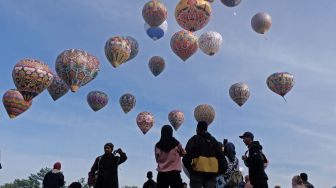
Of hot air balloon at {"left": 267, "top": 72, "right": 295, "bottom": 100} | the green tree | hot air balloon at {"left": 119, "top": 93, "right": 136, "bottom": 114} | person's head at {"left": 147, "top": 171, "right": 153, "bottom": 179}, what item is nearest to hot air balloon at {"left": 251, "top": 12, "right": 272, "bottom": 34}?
hot air balloon at {"left": 267, "top": 72, "right": 295, "bottom": 100}

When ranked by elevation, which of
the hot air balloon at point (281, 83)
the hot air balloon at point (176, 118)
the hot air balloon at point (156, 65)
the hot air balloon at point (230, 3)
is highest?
the hot air balloon at point (230, 3)

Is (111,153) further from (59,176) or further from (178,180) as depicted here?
(59,176)

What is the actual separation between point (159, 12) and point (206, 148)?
841 inches

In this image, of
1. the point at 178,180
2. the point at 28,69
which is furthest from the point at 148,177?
the point at 28,69

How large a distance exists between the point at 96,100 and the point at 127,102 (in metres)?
3.32

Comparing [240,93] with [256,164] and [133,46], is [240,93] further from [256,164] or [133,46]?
[256,164]

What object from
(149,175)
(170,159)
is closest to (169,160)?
(170,159)

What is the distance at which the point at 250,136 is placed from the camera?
8.40 meters

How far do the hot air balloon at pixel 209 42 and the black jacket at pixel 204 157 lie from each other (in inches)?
870

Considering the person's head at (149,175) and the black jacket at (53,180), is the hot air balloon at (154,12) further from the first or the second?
the black jacket at (53,180)

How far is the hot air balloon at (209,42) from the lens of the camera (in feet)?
96.4

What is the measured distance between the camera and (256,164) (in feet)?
26.9

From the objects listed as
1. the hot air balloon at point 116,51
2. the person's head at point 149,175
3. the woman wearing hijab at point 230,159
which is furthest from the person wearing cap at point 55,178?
the hot air balloon at point 116,51

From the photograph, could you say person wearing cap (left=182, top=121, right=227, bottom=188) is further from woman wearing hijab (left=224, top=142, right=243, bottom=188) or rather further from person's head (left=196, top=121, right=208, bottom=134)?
woman wearing hijab (left=224, top=142, right=243, bottom=188)
